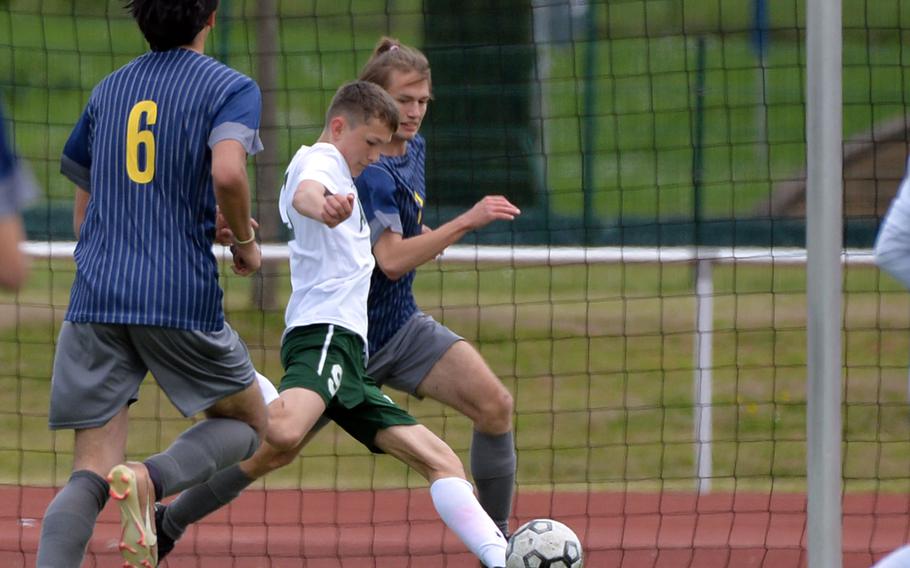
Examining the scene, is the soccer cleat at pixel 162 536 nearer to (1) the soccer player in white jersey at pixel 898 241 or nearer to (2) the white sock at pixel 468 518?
(2) the white sock at pixel 468 518

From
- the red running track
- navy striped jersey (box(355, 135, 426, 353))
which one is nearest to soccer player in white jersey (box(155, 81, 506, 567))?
navy striped jersey (box(355, 135, 426, 353))

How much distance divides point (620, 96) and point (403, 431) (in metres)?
7.16

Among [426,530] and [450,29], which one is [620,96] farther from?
[426,530]

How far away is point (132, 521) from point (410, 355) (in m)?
1.34

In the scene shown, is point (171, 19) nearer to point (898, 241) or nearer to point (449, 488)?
point (449, 488)

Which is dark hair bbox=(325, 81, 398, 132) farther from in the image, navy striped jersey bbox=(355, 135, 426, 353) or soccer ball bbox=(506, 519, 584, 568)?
soccer ball bbox=(506, 519, 584, 568)

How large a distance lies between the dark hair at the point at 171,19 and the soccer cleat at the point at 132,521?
107 cm

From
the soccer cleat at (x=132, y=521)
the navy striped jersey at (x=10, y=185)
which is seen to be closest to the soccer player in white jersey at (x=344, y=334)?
the soccer cleat at (x=132, y=521)

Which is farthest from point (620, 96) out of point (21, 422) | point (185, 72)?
point (185, 72)

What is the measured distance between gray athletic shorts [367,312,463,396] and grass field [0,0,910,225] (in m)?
4.26

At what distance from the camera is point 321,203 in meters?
4.20

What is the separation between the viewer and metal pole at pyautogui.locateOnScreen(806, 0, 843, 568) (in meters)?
3.53

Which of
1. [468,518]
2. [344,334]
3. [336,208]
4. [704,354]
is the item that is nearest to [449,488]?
[468,518]

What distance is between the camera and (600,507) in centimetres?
686
